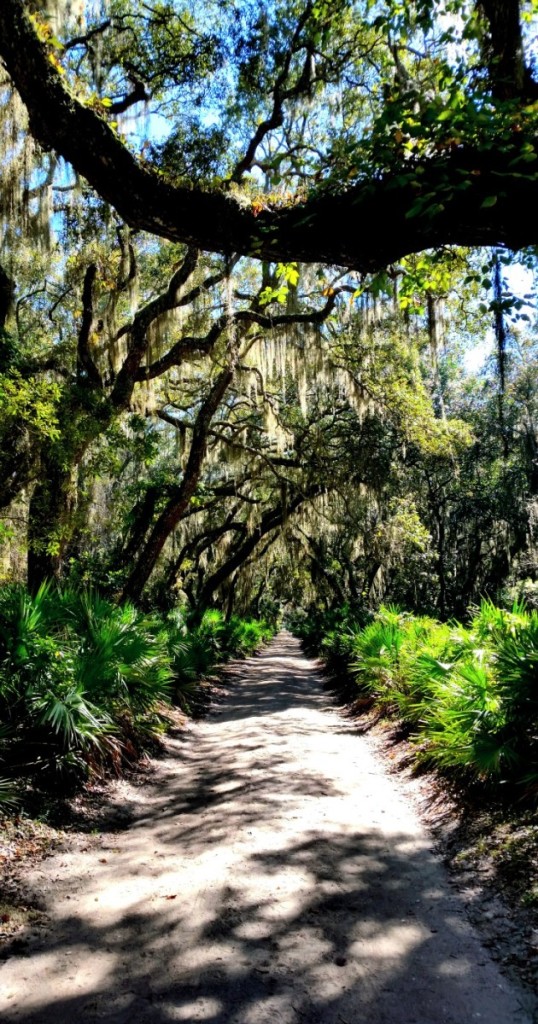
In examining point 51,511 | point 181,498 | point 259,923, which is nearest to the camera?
point 259,923

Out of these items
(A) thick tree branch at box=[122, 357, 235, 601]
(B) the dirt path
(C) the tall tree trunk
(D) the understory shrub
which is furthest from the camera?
(A) thick tree branch at box=[122, 357, 235, 601]

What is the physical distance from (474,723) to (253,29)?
26.7 feet

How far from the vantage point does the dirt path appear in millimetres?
2408

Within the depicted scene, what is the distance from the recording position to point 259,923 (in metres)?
3.04

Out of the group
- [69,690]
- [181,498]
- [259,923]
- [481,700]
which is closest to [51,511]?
[181,498]

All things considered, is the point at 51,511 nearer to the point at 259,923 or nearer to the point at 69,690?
the point at 69,690

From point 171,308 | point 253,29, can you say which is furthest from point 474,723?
point 253,29

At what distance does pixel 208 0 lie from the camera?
303 inches

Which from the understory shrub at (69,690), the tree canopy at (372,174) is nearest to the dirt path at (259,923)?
the understory shrub at (69,690)

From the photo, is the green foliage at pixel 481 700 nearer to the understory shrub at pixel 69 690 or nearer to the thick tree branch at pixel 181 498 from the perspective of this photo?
the understory shrub at pixel 69 690

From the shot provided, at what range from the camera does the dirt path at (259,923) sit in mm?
2408

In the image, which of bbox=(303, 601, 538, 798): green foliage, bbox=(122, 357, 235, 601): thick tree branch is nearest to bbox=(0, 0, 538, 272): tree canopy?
bbox=(303, 601, 538, 798): green foliage

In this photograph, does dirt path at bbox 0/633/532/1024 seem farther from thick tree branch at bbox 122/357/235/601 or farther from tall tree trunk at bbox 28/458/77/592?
thick tree branch at bbox 122/357/235/601

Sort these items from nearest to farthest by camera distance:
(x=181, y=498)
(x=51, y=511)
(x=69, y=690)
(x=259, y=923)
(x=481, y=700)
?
(x=259, y=923)
(x=481, y=700)
(x=69, y=690)
(x=51, y=511)
(x=181, y=498)
